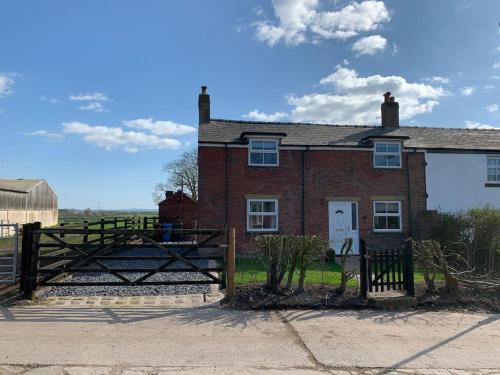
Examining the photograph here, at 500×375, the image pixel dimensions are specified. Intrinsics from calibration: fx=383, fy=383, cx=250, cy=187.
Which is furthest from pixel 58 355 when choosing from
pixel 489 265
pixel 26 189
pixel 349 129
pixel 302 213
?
pixel 26 189

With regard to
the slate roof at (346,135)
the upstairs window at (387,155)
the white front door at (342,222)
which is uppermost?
the slate roof at (346,135)

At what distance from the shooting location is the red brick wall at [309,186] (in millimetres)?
17500

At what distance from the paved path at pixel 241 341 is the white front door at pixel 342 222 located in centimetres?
1040

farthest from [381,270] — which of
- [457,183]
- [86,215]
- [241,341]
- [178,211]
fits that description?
[86,215]

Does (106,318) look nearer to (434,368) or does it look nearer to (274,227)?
(434,368)

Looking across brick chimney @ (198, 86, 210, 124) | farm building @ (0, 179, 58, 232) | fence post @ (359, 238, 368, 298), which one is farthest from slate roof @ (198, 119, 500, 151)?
farm building @ (0, 179, 58, 232)

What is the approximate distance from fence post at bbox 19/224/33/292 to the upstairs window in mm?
15107

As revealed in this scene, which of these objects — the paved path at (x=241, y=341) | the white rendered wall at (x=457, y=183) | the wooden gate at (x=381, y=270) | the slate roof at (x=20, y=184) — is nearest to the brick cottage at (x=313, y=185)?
the white rendered wall at (x=457, y=183)

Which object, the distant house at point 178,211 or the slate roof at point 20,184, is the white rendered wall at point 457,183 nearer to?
the distant house at point 178,211

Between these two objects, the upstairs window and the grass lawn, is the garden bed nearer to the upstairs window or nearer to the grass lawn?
the grass lawn

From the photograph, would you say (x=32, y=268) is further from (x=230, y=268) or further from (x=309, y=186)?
(x=309, y=186)

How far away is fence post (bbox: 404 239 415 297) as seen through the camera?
8.45 m

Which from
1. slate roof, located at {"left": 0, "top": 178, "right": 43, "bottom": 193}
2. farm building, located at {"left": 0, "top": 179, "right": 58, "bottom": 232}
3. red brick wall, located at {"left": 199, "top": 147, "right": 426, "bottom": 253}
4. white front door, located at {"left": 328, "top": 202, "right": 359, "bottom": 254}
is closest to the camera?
red brick wall, located at {"left": 199, "top": 147, "right": 426, "bottom": 253}

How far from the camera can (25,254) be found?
8281 mm
